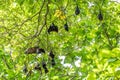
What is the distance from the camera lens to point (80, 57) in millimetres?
9031

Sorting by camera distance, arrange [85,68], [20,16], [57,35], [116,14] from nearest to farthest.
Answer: [85,68] → [116,14] → [57,35] → [20,16]

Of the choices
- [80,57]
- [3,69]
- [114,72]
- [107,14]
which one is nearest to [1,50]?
[3,69]

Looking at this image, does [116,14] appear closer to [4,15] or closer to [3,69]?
[3,69]

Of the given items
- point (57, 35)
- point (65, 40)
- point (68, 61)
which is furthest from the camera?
point (57, 35)

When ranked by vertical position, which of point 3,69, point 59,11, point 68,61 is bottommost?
point 3,69

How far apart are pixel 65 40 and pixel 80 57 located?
4.01ft

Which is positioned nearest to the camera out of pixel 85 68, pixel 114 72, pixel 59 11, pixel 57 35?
pixel 114 72

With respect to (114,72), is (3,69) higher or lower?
lower

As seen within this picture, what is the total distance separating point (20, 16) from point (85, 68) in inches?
235

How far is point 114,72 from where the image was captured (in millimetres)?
2955

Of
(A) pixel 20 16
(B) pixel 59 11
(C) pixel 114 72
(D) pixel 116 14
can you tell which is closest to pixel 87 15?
(D) pixel 116 14

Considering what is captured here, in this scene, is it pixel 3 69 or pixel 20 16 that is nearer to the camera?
pixel 3 69

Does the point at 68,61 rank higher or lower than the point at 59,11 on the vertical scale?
lower

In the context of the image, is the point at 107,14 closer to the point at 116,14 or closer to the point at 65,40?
the point at 116,14
